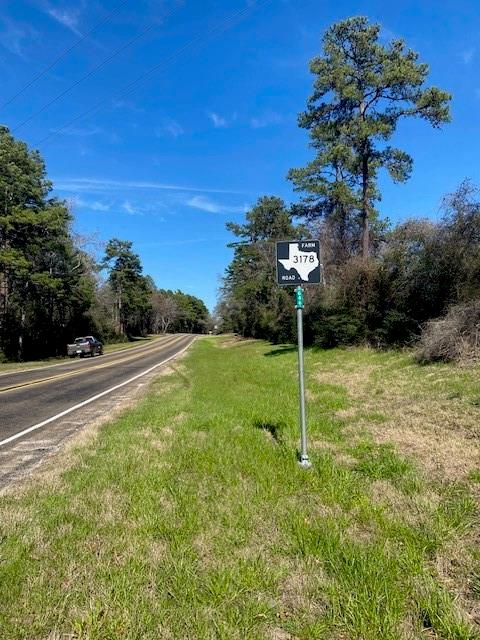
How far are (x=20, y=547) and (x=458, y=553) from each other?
3.33 m

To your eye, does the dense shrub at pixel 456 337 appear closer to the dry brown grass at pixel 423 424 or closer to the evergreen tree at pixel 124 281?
the dry brown grass at pixel 423 424

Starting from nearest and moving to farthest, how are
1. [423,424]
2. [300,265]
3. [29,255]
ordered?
[300,265], [423,424], [29,255]

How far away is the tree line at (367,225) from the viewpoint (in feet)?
52.5

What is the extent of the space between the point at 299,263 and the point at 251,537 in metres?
3.02

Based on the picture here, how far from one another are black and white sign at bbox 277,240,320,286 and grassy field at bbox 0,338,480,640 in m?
2.21

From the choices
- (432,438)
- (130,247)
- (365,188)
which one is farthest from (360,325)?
(130,247)

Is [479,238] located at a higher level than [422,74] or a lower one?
lower

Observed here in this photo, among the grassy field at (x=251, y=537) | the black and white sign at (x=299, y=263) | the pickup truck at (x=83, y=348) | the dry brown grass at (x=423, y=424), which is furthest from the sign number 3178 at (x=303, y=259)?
the pickup truck at (x=83, y=348)

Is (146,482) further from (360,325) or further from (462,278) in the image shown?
(360,325)

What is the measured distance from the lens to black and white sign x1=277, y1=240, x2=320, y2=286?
16.9 feet

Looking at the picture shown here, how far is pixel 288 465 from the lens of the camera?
514 centimetres

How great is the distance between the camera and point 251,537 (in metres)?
3.48

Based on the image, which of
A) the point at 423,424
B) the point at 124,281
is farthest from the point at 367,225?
the point at 124,281

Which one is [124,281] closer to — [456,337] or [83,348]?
[83,348]
